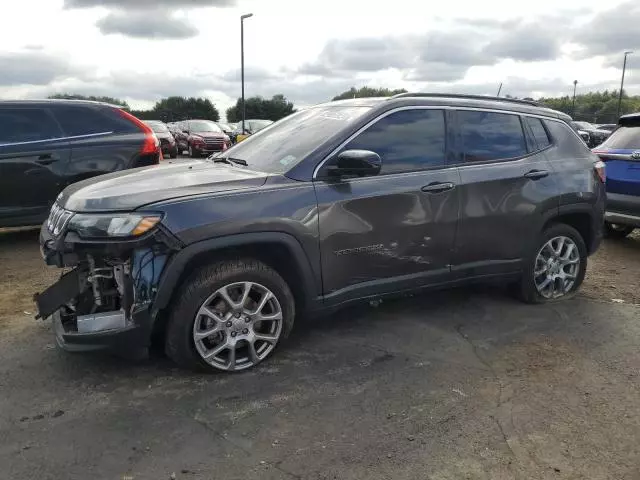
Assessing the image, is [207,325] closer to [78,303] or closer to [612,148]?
[78,303]

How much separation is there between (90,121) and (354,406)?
17.3 feet

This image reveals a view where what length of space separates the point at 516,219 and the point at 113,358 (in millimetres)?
3225

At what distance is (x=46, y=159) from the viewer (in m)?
6.68

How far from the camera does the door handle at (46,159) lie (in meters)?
6.66

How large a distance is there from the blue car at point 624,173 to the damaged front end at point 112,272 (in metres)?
5.77

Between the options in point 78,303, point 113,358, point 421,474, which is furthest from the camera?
point 113,358

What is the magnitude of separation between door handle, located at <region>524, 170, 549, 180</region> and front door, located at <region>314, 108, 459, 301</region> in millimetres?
780

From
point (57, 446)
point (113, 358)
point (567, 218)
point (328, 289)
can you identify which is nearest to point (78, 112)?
point (113, 358)

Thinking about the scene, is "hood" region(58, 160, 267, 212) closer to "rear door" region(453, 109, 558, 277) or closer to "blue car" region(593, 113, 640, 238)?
"rear door" region(453, 109, 558, 277)

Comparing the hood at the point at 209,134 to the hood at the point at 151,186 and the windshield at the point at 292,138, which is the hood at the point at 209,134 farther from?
the hood at the point at 151,186

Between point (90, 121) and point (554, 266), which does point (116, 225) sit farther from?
point (90, 121)

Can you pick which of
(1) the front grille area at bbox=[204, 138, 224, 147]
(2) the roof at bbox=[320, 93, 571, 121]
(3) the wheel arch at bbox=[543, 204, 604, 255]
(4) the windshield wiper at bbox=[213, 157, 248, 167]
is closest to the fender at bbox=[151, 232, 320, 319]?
(4) the windshield wiper at bbox=[213, 157, 248, 167]

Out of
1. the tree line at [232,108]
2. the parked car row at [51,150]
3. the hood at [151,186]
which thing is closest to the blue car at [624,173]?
the hood at [151,186]

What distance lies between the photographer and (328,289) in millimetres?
3971
